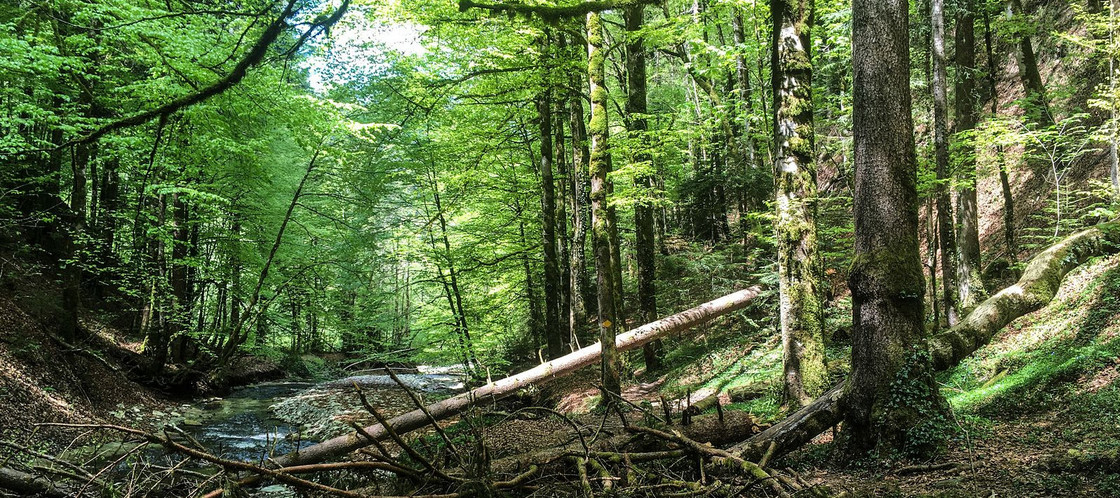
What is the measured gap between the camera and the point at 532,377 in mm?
10539

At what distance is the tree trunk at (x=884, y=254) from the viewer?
177 inches

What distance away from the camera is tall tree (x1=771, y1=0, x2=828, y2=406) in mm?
6609

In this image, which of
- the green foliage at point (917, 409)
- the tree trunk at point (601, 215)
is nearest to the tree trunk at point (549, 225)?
the tree trunk at point (601, 215)

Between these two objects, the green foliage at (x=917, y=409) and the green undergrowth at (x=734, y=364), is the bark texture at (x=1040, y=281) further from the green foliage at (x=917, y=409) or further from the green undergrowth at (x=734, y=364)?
the green foliage at (x=917, y=409)

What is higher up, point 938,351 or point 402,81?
point 402,81

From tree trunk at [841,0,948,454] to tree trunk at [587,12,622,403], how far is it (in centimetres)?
418

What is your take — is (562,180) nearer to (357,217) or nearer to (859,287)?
(357,217)

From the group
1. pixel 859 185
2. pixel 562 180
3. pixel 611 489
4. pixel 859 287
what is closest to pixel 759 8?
pixel 562 180

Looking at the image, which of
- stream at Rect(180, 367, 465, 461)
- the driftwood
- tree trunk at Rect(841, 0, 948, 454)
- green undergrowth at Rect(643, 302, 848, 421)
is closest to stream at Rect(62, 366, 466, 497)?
stream at Rect(180, 367, 465, 461)

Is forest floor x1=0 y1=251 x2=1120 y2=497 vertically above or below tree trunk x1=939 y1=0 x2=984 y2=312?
below

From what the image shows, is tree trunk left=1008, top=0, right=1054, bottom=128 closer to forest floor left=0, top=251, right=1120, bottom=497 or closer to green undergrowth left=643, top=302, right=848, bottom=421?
forest floor left=0, top=251, right=1120, bottom=497

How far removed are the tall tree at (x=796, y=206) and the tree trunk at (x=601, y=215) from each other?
2.72 m

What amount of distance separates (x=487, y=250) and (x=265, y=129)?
7.54 metres

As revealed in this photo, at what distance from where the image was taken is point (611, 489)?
3.71 m
